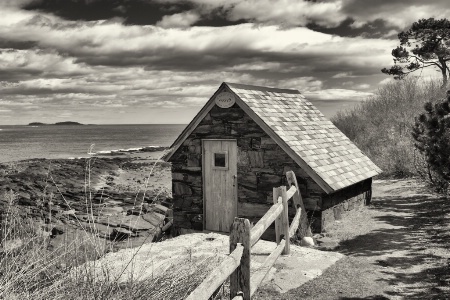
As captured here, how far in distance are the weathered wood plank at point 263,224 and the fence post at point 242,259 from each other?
21cm

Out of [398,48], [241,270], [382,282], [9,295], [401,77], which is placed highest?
[398,48]

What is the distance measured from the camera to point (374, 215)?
12031 mm

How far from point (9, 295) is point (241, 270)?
8.36 ft

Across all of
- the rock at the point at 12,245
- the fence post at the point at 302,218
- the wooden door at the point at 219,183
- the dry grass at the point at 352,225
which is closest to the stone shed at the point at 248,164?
the wooden door at the point at 219,183

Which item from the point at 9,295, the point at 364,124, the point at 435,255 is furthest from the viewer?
the point at 364,124

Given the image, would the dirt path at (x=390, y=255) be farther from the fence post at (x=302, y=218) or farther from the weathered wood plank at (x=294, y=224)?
Result: the weathered wood plank at (x=294, y=224)

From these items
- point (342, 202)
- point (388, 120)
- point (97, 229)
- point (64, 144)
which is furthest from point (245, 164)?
point (64, 144)

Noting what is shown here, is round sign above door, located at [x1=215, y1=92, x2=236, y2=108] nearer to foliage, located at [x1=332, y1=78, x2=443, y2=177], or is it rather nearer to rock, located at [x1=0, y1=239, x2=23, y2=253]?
rock, located at [x1=0, y1=239, x2=23, y2=253]

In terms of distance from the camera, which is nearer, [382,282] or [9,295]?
[9,295]

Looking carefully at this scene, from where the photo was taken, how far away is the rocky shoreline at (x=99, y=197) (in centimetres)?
1186

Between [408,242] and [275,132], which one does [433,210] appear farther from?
[275,132]

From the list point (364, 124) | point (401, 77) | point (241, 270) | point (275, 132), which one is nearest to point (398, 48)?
point (401, 77)

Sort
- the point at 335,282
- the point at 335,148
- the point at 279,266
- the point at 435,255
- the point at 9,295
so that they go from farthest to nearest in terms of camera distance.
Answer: the point at 335,148 < the point at 435,255 < the point at 279,266 < the point at 335,282 < the point at 9,295

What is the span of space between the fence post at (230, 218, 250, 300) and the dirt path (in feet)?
3.99
